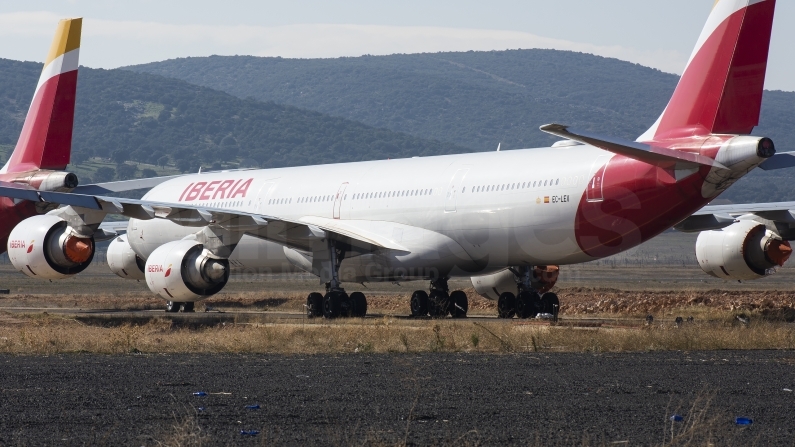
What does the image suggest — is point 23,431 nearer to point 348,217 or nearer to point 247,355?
point 247,355

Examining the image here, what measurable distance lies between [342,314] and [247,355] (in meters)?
8.56

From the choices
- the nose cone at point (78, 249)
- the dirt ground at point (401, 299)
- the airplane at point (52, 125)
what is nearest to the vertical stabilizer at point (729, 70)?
the dirt ground at point (401, 299)

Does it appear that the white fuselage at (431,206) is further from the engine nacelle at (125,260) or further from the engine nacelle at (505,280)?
the engine nacelle at (505,280)

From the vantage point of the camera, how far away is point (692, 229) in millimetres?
25734

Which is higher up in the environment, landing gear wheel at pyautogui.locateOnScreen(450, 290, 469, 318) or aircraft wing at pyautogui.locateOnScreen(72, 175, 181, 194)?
aircraft wing at pyautogui.locateOnScreen(72, 175, 181, 194)

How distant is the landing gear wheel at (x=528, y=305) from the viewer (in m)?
25.7

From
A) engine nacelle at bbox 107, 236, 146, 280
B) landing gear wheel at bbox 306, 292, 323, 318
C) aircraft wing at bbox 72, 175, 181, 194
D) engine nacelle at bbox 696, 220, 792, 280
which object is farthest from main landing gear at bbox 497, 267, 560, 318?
engine nacelle at bbox 107, 236, 146, 280

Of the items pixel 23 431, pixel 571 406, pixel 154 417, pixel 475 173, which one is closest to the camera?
pixel 23 431

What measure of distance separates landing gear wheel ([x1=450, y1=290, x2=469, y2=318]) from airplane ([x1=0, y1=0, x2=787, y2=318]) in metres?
0.08

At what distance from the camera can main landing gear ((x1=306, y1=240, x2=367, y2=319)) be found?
2538 cm

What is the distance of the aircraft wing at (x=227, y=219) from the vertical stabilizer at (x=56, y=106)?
2553 mm

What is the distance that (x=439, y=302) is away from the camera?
90.1ft

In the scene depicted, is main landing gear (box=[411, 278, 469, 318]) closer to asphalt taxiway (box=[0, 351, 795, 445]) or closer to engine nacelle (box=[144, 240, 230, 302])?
engine nacelle (box=[144, 240, 230, 302])

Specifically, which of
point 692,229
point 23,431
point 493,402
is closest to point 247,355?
point 493,402
